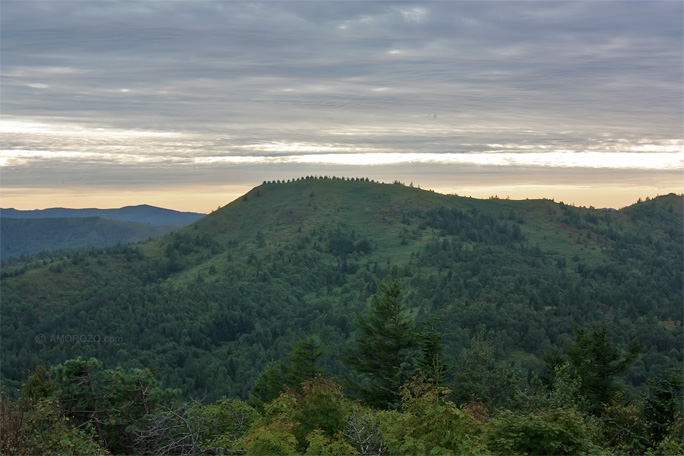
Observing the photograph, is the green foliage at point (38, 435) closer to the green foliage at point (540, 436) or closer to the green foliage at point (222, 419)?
the green foliage at point (222, 419)

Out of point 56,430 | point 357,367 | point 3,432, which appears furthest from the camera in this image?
point 357,367

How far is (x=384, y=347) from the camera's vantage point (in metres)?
40.7

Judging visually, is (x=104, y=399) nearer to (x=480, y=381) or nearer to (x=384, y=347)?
(x=384, y=347)

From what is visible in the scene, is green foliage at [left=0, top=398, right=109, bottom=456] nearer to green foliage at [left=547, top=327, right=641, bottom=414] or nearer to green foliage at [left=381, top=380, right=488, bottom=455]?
green foliage at [left=381, top=380, right=488, bottom=455]

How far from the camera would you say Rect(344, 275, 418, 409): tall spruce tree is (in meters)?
39.6

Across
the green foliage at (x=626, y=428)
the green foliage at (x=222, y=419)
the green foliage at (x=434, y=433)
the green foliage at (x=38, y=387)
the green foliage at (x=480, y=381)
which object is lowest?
the green foliage at (x=480, y=381)

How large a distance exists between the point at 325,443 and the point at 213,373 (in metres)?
137

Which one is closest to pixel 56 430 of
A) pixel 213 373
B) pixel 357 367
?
pixel 357 367

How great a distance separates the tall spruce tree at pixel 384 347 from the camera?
1559 inches

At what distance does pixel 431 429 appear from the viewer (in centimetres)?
1941

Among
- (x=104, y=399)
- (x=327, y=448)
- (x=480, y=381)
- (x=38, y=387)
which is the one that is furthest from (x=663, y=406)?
(x=38, y=387)

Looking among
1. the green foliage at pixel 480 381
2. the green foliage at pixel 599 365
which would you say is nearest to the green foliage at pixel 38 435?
the green foliage at pixel 480 381

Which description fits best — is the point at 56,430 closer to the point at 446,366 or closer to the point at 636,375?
the point at 446,366

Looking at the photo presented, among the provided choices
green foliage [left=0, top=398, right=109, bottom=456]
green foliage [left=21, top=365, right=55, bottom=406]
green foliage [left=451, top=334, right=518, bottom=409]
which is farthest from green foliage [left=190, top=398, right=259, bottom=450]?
green foliage [left=451, top=334, right=518, bottom=409]
